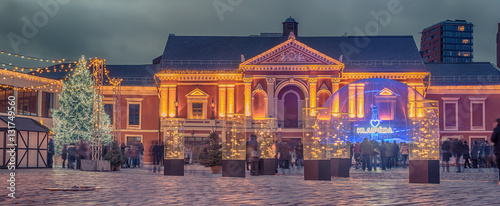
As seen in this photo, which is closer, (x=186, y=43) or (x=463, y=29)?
(x=186, y=43)

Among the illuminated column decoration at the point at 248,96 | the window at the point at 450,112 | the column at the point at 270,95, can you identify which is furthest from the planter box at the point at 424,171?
the window at the point at 450,112

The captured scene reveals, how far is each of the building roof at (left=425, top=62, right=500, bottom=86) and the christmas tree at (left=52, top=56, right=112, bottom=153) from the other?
29486 millimetres

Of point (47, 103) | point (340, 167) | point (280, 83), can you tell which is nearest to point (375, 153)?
point (340, 167)

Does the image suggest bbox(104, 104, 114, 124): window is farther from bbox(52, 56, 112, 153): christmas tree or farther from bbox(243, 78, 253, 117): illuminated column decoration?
bbox(243, 78, 253, 117): illuminated column decoration

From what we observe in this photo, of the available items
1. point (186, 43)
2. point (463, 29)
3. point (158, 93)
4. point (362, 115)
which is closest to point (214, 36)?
point (186, 43)

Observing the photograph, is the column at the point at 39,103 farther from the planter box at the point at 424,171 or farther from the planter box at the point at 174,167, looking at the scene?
the planter box at the point at 424,171

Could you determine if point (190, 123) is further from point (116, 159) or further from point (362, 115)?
point (116, 159)

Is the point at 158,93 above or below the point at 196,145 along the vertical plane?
above

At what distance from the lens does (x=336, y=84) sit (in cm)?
5644

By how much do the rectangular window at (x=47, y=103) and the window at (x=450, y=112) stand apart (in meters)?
32.6

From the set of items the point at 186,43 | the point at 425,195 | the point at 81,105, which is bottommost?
the point at 425,195

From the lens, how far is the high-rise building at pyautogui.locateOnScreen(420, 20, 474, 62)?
18275 cm

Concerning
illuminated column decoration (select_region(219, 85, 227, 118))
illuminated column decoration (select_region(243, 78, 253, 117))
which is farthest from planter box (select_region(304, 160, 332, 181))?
illuminated column decoration (select_region(219, 85, 227, 118))

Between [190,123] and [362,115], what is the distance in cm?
1393
